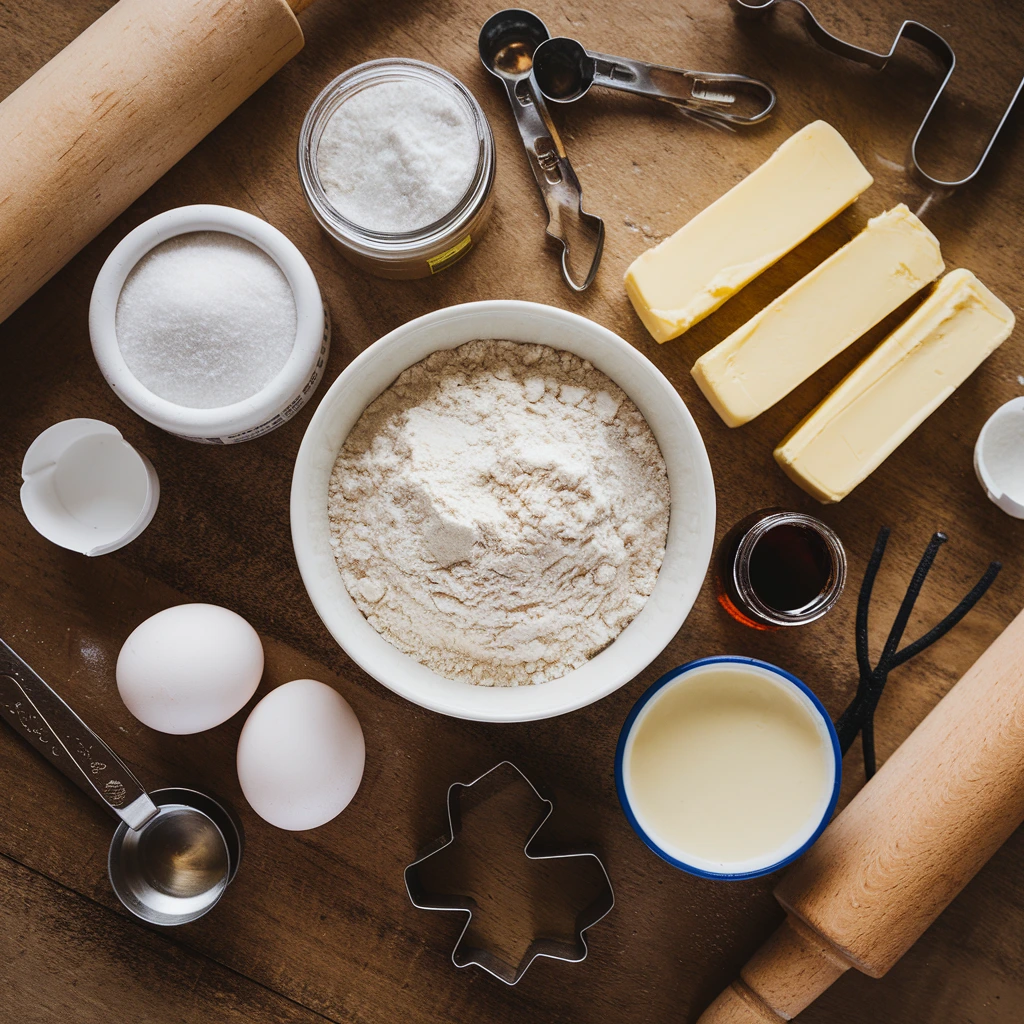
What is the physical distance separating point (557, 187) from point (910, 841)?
2.96 ft

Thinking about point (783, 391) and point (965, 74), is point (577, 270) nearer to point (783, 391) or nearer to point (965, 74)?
point (783, 391)

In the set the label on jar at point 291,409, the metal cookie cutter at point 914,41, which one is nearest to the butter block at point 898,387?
the metal cookie cutter at point 914,41

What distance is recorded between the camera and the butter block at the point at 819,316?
3.16ft

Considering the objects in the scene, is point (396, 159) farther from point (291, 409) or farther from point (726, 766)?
point (726, 766)

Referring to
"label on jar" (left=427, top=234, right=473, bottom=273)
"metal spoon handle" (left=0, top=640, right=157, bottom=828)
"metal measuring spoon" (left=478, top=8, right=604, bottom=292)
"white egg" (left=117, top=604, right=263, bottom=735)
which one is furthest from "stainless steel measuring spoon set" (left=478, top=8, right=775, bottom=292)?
"metal spoon handle" (left=0, top=640, right=157, bottom=828)

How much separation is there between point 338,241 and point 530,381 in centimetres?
28

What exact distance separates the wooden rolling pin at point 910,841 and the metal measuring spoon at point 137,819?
702 millimetres

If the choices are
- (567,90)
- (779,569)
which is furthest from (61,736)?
(567,90)

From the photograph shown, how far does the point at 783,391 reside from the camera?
0.97 meters

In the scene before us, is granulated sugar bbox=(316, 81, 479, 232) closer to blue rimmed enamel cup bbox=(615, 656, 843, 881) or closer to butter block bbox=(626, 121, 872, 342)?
butter block bbox=(626, 121, 872, 342)

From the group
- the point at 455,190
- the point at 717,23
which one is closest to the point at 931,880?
the point at 455,190

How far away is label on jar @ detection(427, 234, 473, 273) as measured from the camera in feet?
3.04

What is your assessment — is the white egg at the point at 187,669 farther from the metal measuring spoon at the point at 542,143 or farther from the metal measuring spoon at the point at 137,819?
the metal measuring spoon at the point at 542,143

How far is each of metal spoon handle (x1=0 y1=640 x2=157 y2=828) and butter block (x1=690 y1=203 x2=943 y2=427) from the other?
0.89 metres
